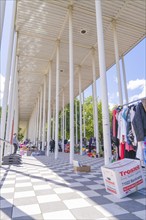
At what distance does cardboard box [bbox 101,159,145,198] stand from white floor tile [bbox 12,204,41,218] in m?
1.36

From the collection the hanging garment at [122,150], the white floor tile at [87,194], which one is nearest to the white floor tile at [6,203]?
the white floor tile at [87,194]

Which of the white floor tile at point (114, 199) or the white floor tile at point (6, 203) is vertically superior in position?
the white floor tile at point (6, 203)

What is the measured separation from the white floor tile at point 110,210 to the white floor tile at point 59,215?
44cm

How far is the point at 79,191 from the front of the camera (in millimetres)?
3453

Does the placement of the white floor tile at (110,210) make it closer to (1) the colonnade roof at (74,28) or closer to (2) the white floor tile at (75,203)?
(2) the white floor tile at (75,203)

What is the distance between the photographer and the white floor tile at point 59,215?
2.26 m

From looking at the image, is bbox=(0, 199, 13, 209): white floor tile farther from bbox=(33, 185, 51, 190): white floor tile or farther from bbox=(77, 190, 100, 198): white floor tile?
bbox=(77, 190, 100, 198): white floor tile

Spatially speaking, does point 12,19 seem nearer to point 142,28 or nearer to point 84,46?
point 84,46

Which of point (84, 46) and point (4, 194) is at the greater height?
point (84, 46)

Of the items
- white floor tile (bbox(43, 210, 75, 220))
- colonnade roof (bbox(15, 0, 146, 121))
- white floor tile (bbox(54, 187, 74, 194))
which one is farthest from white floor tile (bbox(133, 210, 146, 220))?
colonnade roof (bbox(15, 0, 146, 121))

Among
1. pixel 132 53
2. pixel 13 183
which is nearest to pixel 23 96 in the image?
pixel 132 53

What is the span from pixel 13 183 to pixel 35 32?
31.7 feet

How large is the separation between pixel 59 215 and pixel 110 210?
2.35ft

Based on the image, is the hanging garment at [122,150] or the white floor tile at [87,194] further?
the hanging garment at [122,150]
